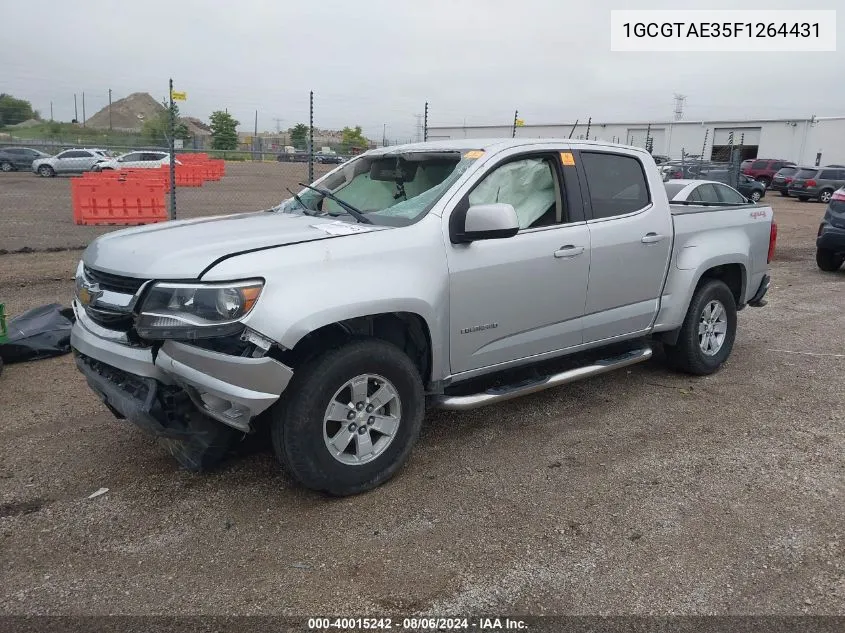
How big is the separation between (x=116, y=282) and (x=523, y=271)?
2.23 meters

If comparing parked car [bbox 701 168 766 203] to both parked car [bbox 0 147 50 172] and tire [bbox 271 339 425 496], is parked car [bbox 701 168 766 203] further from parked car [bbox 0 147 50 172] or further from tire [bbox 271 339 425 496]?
parked car [bbox 0 147 50 172]

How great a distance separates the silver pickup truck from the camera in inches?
123

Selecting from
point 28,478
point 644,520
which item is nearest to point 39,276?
point 28,478

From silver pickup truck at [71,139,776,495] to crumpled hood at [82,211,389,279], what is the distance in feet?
0.04

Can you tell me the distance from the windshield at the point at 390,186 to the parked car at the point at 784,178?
30.9 metres

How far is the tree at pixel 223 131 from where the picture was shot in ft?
109

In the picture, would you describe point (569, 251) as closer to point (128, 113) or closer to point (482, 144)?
point (482, 144)

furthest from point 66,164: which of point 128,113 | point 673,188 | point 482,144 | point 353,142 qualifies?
point 128,113

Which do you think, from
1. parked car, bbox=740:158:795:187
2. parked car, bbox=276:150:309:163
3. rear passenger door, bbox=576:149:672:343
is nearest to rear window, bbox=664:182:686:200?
parked car, bbox=276:150:309:163

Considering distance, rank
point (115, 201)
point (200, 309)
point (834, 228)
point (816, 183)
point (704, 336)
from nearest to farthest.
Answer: point (200, 309) → point (704, 336) → point (834, 228) → point (115, 201) → point (816, 183)

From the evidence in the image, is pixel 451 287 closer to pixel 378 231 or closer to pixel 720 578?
pixel 378 231

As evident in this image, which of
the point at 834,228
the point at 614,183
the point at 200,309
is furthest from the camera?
the point at 834,228

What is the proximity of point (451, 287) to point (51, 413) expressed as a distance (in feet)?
9.61

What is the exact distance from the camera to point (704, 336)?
5.69 meters
